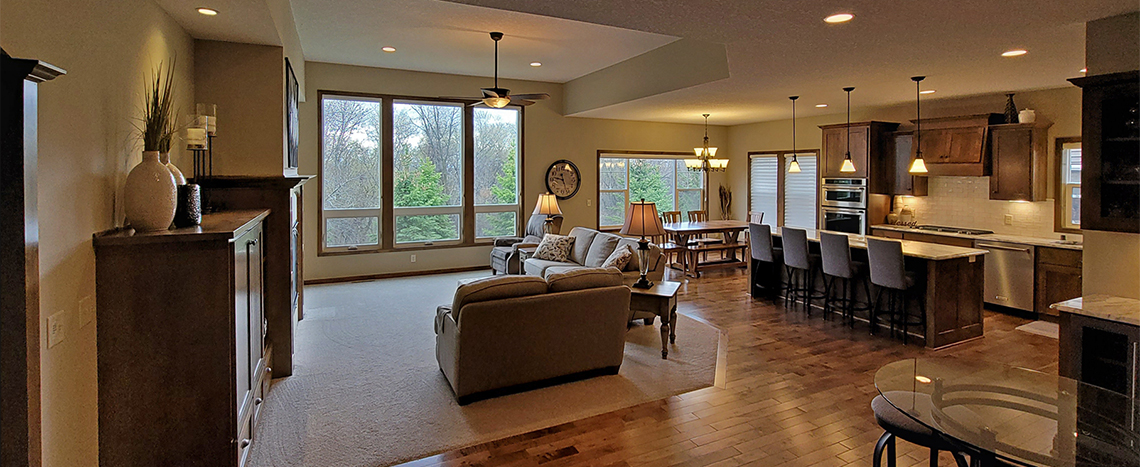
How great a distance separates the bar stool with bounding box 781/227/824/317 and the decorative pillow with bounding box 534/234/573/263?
250 cm

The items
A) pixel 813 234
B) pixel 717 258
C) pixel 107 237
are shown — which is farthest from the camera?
pixel 717 258

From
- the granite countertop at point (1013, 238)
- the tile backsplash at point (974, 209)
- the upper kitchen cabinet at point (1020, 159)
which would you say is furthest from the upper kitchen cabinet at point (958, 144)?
the granite countertop at point (1013, 238)

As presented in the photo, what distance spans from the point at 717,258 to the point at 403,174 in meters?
5.51

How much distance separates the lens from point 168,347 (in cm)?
242

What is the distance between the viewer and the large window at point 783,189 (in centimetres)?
959

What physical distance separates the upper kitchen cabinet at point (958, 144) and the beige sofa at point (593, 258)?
393 cm

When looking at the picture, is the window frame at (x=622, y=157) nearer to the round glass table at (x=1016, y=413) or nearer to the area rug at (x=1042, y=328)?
the area rug at (x=1042, y=328)

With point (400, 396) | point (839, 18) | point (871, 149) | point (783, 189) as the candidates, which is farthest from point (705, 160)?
point (400, 396)

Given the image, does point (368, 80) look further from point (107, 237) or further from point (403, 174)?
point (107, 237)

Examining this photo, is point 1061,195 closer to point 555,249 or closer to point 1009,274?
point 1009,274

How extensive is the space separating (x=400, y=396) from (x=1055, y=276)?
6.46 metres

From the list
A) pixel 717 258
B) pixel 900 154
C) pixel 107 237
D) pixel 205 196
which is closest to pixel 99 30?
pixel 107 237

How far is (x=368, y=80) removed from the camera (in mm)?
8094

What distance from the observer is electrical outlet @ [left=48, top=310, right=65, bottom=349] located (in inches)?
77.5
